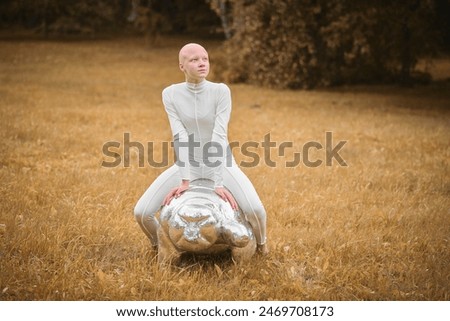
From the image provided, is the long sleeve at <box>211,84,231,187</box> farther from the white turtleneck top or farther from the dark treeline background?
the dark treeline background

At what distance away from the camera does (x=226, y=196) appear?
4.20 metres

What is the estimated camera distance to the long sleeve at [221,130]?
4145 mm

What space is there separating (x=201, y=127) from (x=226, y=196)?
1.99 feet

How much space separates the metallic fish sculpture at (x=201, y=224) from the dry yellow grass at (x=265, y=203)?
0.30 metres

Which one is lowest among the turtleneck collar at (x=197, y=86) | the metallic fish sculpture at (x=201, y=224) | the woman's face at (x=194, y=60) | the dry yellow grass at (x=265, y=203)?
the dry yellow grass at (x=265, y=203)

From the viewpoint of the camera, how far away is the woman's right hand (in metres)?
4.18

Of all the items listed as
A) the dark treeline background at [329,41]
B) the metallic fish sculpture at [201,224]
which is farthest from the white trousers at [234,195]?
the dark treeline background at [329,41]

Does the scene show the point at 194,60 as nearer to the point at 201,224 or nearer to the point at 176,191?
the point at 176,191

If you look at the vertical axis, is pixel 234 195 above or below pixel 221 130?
below

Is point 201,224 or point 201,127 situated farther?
point 201,127

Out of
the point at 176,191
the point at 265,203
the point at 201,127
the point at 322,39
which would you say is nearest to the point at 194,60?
the point at 201,127

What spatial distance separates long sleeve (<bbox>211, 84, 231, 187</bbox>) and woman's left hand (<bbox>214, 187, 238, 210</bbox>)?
41mm

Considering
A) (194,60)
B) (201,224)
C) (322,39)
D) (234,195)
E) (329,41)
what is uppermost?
(322,39)

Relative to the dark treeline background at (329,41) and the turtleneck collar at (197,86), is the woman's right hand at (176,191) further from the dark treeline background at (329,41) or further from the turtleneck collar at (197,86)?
the dark treeline background at (329,41)
